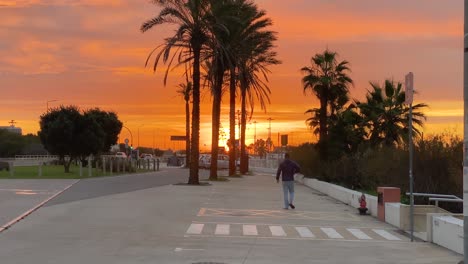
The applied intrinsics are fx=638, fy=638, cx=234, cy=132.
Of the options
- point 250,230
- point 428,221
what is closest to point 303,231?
point 250,230

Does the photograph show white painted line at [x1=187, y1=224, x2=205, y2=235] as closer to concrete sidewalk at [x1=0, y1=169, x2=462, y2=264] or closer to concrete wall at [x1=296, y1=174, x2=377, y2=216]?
concrete sidewalk at [x1=0, y1=169, x2=462, y2=264]

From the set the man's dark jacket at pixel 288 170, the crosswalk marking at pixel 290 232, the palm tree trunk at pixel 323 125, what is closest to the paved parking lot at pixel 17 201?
the crosswalk marking at pixel 290 232

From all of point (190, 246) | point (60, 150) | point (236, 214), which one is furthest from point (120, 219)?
point (60, 150)

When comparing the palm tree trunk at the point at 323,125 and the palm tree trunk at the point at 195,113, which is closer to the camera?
the palm tree trunk at the point at 195,113

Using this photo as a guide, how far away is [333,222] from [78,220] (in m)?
6.81

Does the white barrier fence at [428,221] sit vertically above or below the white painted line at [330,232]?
above

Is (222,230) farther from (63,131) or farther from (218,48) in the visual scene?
(63,131)

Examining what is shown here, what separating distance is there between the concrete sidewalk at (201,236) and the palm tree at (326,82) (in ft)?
64.5

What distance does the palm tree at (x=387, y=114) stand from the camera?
37.6 m

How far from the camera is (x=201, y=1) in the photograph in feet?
107

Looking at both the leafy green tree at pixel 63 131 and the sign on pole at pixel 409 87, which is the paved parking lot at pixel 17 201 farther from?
the leafy green tree at pixel 63 131

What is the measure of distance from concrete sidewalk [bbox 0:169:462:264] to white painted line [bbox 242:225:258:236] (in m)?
0.02

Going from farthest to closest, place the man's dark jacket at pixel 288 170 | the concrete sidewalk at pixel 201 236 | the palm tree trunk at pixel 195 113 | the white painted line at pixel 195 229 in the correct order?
1. the palm tree trunk at pixel 195 113
2. the man's dark jacket at pixel 288 170
3. the white painted line at pixel 195 229
4. the concrete sidewalk at pixel 201 236

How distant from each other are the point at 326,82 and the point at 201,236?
27909mm
